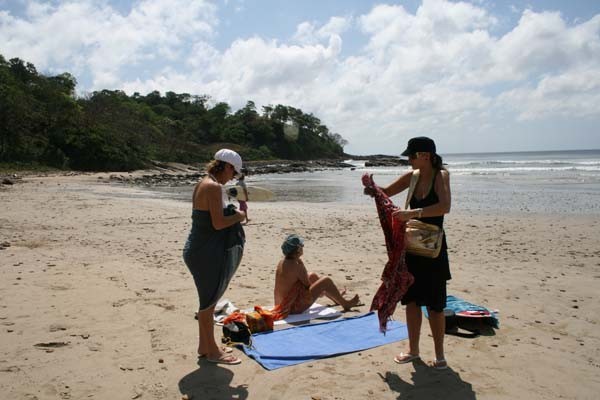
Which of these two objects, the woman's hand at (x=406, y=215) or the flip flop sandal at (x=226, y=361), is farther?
the flip flop sandal at (x=226, y=361)

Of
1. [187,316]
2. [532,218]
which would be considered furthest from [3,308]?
Answer: [532,218]

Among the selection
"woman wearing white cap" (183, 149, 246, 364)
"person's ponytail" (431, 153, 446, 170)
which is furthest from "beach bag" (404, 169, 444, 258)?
"woman wearing white cap" (183, 149, 246, 364)

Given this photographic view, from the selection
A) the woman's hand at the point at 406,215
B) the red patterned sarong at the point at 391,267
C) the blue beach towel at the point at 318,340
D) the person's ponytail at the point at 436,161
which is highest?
the person's ponytail at the point at 436,161

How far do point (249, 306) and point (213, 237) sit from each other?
83.7 inches

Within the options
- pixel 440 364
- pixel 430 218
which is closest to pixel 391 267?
pixel 430 218

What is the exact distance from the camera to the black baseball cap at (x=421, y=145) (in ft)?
12.5

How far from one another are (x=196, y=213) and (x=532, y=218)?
12098 millimetres

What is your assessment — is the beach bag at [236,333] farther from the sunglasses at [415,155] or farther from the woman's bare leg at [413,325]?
the sunglasses at [415,155]

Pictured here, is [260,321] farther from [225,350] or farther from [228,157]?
[228,157]

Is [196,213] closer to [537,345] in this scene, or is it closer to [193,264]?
[193,264]

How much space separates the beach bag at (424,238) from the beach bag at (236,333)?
181 cm

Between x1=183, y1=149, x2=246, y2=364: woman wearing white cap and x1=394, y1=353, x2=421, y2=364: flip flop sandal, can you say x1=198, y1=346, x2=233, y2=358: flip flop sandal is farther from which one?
x1=394, y1=353, x2=421, y2=364: flip flop sandal

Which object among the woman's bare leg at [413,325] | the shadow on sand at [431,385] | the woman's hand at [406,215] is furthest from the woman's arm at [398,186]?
the shadow on sand at [431,385]

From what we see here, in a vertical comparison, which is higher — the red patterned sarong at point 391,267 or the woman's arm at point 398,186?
the woman's arm at point 398,186
